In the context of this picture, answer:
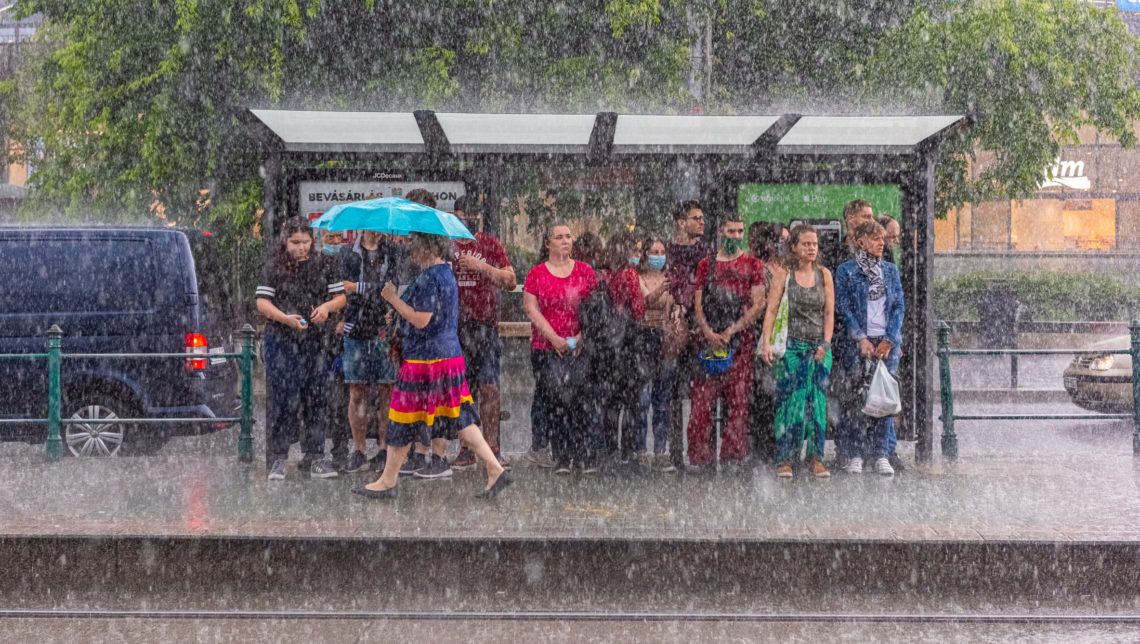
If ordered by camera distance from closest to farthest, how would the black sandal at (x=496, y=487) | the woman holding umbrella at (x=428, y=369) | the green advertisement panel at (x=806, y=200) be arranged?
the woman holding umbrella at (x=428, y=369), the black sandal at (x=496, y=487), the green advertisement panel at (x=806, y=200)

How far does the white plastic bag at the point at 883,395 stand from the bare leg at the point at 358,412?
3.33m

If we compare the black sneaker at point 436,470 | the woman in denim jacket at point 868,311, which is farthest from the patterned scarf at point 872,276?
the black sneaker at point 436,470

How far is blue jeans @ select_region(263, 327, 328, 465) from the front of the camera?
8172 millimetres

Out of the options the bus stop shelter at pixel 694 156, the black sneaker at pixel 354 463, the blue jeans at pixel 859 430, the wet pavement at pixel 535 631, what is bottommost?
the wet pavement at pixel 535 631

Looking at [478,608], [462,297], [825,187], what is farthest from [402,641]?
[825,187]

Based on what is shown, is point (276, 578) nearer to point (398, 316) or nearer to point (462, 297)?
point (398, 316)

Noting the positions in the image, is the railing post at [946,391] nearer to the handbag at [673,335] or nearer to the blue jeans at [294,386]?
the handbag at [673,335]

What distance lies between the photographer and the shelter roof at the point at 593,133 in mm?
8383

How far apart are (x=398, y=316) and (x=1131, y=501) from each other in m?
4.49

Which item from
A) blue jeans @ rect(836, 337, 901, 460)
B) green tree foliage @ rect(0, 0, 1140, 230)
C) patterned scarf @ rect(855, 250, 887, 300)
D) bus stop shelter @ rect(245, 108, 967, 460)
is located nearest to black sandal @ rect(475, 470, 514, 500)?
bus stop shelter @ rect(245, 108, 967, 460)

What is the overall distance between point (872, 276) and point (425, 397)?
3.14m

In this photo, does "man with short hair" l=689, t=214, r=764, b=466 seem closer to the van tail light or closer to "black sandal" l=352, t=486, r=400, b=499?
"black sandal" l=352, t=486, r=400, b=499

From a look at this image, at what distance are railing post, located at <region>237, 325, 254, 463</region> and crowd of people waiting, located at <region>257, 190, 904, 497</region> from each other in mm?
384

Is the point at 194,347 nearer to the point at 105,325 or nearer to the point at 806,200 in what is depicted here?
the point at 105,325
